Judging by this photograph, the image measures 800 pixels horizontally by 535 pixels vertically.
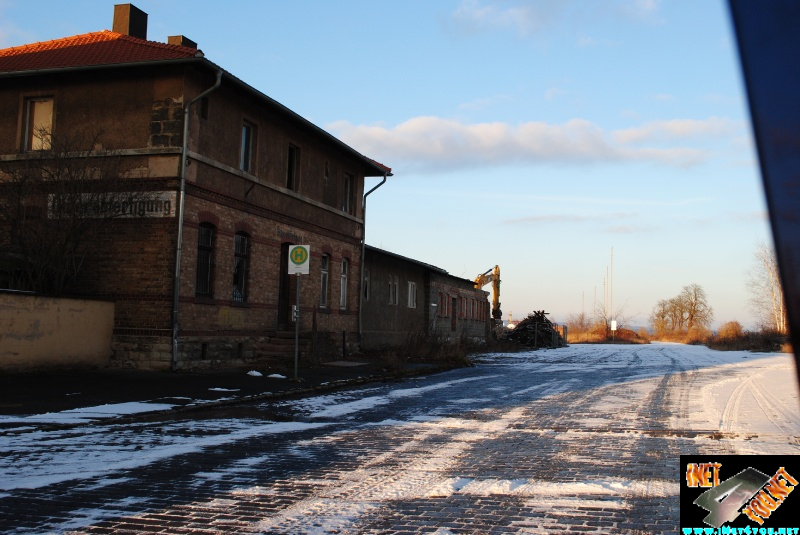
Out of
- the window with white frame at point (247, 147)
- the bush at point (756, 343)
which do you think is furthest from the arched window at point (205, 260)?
the bush at point (756, 343)

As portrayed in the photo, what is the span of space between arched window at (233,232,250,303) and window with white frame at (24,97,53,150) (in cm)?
551

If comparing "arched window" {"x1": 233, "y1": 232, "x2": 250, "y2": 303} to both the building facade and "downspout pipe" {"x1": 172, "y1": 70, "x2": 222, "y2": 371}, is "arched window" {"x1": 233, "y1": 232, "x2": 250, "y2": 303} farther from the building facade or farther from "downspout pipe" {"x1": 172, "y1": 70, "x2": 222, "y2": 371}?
the building facade

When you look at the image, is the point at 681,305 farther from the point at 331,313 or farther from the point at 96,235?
the point at 96,235

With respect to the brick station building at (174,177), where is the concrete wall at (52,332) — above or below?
below

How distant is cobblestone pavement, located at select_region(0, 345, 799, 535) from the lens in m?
5.22

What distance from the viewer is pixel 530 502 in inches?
230

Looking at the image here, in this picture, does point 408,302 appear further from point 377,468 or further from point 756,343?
point 377,468

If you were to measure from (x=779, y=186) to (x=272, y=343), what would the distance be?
70.5ft

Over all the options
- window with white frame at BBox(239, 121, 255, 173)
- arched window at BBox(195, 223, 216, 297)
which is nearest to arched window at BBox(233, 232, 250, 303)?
arched window at BBox(195, 223, 216, 297)

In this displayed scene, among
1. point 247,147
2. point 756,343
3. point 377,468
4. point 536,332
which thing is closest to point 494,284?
point 536,332

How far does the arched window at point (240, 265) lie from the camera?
816 inches

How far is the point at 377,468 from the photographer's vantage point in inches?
285

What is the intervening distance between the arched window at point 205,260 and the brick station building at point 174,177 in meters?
0.03

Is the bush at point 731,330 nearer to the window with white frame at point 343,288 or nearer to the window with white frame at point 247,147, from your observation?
the window with white frame at point 343,288
